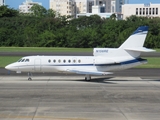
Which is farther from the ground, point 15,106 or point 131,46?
point 131,46

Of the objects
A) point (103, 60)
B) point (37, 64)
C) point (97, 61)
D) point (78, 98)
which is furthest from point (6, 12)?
point (78, 98)

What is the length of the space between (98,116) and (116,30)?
88.2 meters

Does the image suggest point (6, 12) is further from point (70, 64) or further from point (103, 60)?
point (103, 60)

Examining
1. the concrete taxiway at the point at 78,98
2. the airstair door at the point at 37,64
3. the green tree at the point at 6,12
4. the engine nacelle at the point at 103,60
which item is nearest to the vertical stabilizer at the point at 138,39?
the engine nacelle at the point at 103,60

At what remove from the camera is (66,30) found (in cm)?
10919

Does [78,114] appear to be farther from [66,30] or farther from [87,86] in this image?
[66,30]

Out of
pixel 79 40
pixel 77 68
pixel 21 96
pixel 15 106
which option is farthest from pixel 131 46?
pixel 79 40

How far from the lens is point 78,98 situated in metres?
26.8

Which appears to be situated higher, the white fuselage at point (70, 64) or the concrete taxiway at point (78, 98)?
the white fuselage at point (70, 64)

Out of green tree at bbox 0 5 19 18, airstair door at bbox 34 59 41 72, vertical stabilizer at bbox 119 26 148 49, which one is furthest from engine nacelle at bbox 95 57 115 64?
green tree at bbox 0 5 19 18

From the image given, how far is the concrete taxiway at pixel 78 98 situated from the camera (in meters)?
21.6

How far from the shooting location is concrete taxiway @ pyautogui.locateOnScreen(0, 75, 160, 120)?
21.6m

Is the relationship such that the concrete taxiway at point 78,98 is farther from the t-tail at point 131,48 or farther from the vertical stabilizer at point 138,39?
the vertical stabilizer at point 138,39

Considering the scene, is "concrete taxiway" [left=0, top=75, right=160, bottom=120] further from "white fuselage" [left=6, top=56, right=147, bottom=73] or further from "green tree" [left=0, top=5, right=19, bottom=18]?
"green tree" [left=0, top=5, right=19, bottom=18]
